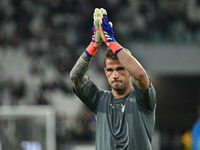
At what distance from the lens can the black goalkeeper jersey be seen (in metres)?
3.38

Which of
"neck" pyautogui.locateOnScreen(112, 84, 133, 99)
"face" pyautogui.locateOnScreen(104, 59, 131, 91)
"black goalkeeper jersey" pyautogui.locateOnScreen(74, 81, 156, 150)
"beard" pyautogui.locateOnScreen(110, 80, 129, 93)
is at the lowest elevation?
"black goalkeeper jersey" pyautogui.locateOnScreen(74, 81, 156, 150)

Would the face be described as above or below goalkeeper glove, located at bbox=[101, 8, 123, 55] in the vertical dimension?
below

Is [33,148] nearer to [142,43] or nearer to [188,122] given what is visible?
[142,43]

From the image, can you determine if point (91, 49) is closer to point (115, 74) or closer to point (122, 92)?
point (115, 74)

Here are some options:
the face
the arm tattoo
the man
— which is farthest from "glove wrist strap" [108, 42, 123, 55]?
the arm tattoo

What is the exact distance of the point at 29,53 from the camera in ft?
48.9

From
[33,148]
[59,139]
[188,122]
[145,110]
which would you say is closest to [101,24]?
[145,110]

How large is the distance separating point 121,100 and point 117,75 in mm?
208

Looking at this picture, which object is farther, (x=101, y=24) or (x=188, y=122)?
(x=188, y=122)

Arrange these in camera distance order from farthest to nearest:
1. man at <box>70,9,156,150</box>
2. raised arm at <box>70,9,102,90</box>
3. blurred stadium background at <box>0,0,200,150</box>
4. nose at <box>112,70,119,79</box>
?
blurred stadium background at <box>0,0,200,150</box>
raised arm at <box>70,9,102,90</box>
nose at <box>112,70,119,79</box>
man at <box>70,9,156,150</box>

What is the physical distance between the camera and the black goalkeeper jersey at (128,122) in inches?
133

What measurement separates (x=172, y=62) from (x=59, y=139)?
721 cm

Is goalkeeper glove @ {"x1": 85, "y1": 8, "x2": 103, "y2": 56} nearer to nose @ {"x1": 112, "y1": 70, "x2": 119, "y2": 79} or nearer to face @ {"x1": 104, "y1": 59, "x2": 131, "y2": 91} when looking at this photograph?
face @ {"x1": 104, "y1": 59, "x2": 131, "y2": 91}

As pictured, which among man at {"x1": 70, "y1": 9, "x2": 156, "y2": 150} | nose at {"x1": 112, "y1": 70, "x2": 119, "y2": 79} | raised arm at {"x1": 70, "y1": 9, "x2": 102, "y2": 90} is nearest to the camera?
man at {"x1": 70, "y1": 9, "x2": 156, "y2": 150}
